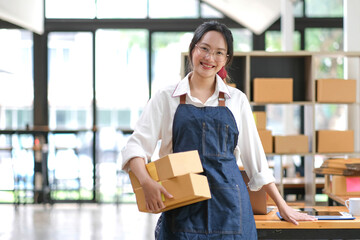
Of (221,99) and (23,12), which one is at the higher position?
(23,12)

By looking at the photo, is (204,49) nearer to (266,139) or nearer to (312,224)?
(312,224)

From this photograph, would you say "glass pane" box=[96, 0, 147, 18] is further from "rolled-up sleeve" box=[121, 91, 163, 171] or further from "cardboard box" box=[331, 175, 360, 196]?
"rolled-up sleeve" box=[121, 91, 163, 171]

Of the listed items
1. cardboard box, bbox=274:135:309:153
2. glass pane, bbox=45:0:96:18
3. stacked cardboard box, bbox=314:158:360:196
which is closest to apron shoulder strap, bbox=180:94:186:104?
stacked cardboard box, bbox=314:158:360:196

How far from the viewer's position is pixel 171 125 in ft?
7.04

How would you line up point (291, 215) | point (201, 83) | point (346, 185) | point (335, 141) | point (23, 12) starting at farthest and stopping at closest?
point (23, 12), point (335, 141), point (346, 185), point (291, 215), point (201, 83)

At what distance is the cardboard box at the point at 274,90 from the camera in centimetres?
559

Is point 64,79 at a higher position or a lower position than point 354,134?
higher

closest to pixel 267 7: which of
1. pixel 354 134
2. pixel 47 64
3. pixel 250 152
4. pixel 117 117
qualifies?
pixel 354 134

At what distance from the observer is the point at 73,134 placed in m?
9.31

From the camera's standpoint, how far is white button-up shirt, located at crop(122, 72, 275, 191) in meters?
2.10

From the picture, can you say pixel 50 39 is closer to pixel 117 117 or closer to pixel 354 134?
pixel 117 117

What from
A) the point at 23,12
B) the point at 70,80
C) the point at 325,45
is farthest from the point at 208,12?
the point at 23,12

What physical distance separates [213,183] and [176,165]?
0.61 feet

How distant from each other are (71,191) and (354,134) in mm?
4824
